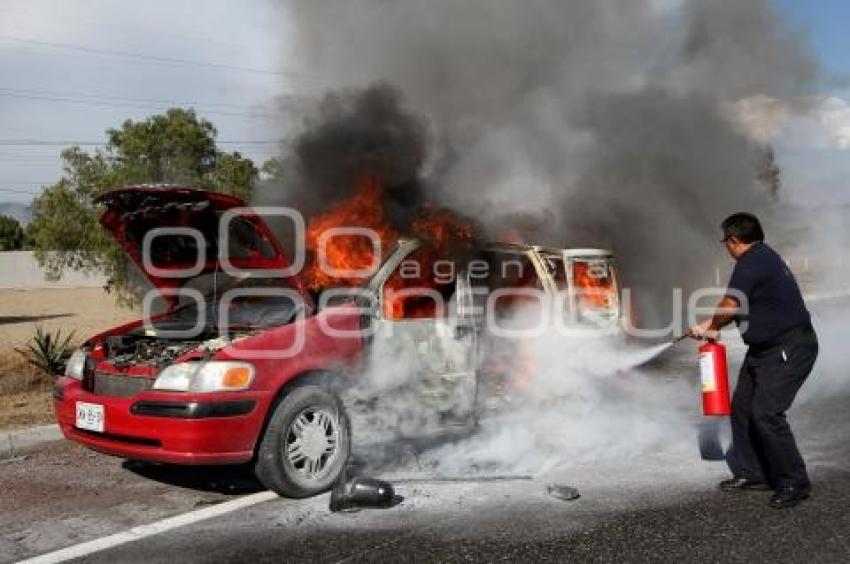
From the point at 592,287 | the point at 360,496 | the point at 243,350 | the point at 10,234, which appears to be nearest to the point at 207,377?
the point at 243,350

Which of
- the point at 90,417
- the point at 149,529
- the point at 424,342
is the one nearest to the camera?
the point at 149,529

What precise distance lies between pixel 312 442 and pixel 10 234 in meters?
72.9

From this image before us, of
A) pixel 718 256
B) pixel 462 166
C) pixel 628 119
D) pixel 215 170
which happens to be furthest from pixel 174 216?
pixel 718 256

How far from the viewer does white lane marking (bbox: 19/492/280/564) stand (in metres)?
3.91

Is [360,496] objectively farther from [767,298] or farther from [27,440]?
[27,440]

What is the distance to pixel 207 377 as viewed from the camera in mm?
4395

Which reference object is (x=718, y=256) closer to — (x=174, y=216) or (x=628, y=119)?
(x=628, y=119)

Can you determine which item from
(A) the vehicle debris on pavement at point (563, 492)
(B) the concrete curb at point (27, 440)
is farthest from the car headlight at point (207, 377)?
(B) the concrete curb at point (27, 440)

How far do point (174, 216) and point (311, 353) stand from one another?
158cm

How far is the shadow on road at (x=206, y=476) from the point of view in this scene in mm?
5031

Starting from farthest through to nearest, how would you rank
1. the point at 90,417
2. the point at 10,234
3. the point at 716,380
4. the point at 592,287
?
the point at 10,234 → the point at 592,287 → the point at 716,380 → the point at 90,417

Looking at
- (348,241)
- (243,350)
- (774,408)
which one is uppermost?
(348,241)

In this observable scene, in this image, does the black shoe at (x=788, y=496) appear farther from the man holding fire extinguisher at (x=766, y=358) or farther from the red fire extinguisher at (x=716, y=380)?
the red fire extinguisher at (x=716, y=380)

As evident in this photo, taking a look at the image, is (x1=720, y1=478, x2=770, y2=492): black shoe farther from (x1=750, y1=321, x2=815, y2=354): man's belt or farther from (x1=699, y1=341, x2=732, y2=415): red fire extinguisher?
(x1=750, y1=321, x2=815, y2=354): man's belt
